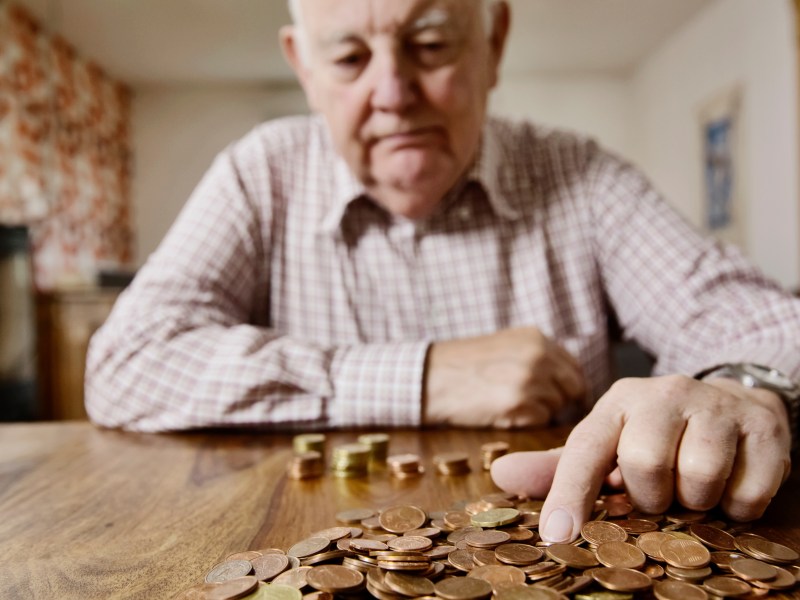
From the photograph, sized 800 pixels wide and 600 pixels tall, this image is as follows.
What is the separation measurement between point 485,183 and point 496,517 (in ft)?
3.16

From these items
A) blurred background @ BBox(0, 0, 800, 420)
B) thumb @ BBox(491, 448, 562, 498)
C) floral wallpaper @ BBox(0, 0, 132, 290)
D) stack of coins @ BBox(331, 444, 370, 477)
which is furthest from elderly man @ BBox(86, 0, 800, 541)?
floral wallpaper @ BBox(0, 0, 132, 290)

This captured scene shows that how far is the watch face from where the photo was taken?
2.66ft

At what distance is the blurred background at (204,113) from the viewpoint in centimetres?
466

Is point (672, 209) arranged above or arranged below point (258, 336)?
above

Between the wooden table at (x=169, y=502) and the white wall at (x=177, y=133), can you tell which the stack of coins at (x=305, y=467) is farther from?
the white wall at (x=177, y=133)

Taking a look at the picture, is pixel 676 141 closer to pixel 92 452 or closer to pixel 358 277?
pixel 358 277

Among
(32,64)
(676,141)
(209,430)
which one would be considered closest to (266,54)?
(32,64)

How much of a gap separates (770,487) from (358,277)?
103 cm

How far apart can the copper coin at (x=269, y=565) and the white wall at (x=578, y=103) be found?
757 centimetres

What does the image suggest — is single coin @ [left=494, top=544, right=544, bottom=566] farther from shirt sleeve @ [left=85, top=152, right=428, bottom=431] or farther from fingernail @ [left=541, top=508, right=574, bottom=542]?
shirt sleeve @ [left=85, top=152, right=428, bottom=431]

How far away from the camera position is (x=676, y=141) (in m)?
6.52

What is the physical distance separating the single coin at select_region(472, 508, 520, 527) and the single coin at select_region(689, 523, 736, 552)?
145 millimetres

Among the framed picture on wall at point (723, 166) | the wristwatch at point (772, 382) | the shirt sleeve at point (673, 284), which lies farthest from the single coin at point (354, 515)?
the framed picture on wall at point (723, 166)

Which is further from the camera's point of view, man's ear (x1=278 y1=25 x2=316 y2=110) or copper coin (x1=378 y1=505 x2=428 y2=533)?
man's ear (x1=278 y1=25 x2=316 y2=110)
